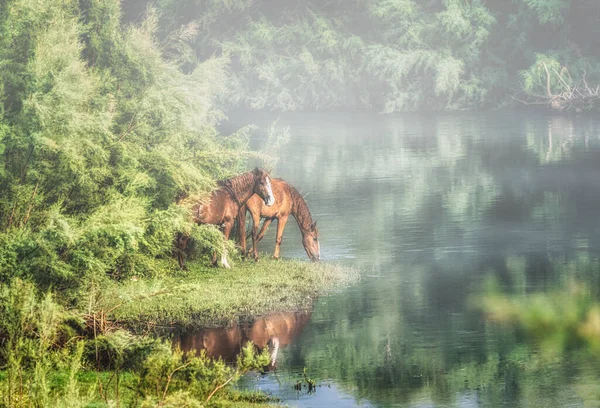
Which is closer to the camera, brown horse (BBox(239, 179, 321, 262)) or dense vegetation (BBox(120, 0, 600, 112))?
brown horse (BBox(239, 179, 321, 262))

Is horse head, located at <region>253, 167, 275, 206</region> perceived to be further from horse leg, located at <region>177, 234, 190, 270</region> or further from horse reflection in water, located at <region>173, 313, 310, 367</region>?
horse reflection in water, located at <region>173, 313, 310, 367</region>

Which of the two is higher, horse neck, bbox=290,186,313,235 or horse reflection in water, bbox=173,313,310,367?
horse neck, bbox=290,186,313,235

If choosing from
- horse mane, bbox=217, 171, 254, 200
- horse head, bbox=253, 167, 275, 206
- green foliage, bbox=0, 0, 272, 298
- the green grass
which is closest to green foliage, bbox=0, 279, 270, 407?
green foliage, bbox=0, 0, 272, 298

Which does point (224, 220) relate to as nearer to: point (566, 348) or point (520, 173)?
point (566, 348)

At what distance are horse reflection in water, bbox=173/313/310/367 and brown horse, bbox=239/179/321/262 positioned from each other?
3674 millimetres

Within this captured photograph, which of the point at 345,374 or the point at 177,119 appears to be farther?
the point at 177,119

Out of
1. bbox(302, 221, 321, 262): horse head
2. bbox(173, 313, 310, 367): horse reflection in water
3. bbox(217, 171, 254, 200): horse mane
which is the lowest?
bbox(173, 313, 310, 367): horse reflection in water

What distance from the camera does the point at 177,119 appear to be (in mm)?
19172

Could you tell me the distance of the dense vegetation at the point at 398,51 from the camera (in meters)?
55.3

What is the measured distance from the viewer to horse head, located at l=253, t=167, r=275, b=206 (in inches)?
728

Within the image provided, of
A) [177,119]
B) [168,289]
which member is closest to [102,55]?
[177,119]

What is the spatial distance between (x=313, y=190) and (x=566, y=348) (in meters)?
16.8

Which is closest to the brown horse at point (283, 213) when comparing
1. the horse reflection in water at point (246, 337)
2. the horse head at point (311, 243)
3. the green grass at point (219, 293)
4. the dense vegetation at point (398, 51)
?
the horse head at point (311, 243)

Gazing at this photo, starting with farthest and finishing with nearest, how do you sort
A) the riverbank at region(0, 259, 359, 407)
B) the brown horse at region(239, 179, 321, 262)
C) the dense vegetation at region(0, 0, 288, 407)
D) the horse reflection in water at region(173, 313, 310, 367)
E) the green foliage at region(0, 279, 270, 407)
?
the brown horse at region(239, 179, 321, 262), the horse reflection in water at region(173, 313, 310, 367), the dense vegetation at region(0, 0, 288, 407), the riverbank at region(0, 259, 359, 407), the green foliage at region(0, 279, 270, 407)
